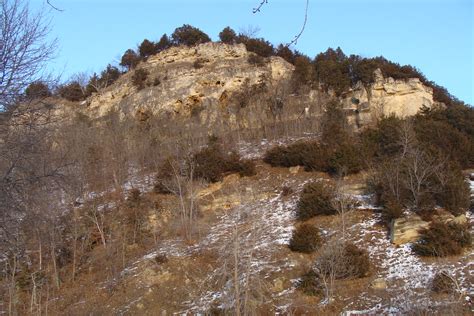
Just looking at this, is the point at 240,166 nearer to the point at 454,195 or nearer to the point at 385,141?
the point at 385,141

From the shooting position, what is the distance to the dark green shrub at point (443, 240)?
59.5ft

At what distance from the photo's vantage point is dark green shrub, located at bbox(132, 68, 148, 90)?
45747 millimetres

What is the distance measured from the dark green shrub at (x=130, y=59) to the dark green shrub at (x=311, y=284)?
38.0m

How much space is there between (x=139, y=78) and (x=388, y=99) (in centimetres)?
2202

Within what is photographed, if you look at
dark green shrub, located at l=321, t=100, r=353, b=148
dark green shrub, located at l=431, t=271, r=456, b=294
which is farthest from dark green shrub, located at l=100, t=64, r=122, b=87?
dark green shrub, located at l=431, t=271, r=456, b=294

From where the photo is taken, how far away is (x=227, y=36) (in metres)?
49.2

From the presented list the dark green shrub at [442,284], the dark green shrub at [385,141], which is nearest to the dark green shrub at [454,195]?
the dark green shrub at [385,141]

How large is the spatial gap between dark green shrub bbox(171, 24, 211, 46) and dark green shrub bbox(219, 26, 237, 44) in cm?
132

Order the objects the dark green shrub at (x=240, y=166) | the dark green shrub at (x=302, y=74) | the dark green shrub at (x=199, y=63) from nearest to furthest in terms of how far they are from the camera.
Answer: the dark green shrub at (x=240, y=166) < the dark green shrub at (x=302, y=74) < the dark green shrub at (x=199, y=63)

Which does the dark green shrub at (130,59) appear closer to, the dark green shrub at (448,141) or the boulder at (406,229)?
the dark green shrub at (448,141)

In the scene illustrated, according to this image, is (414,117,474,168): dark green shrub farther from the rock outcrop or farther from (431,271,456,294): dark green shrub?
(431,271,456,294): dark green shrub

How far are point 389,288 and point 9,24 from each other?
14.4 m

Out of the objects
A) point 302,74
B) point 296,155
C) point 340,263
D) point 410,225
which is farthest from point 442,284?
point 302,74

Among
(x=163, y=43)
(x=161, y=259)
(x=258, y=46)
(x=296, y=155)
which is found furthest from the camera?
(x=163, y=43)
